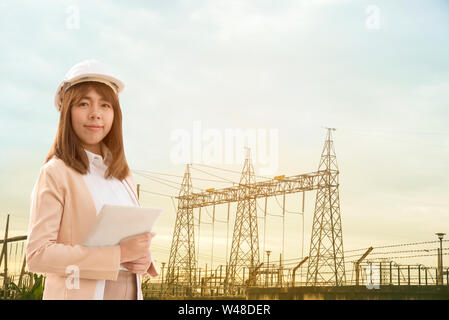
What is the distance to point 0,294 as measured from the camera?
27.4 ft

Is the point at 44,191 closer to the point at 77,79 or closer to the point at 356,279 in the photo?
the point at 77,79

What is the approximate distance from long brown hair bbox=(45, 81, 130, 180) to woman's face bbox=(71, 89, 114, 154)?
2 centimetres

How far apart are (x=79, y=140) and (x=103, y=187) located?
0.22 metres

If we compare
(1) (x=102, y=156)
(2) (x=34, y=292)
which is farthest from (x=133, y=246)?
(2) (x=34, y=292)

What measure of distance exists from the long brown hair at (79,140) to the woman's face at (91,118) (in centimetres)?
2

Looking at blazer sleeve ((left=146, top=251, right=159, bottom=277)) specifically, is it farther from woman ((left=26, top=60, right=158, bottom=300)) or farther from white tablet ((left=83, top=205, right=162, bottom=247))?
white tablet ((left=83, top=205, right=162, bottom=247))

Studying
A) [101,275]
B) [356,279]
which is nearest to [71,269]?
[101,275]

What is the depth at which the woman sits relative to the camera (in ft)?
5.94

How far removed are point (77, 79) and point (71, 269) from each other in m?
0.75

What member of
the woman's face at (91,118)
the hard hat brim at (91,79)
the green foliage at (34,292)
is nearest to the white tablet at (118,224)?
the woman's face at (91,118)

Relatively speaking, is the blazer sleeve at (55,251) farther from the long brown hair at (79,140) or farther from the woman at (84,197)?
the long brown hair at (79,140)

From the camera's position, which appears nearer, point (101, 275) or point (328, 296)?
point (101, 275)

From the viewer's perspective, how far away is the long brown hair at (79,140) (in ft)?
6.57
